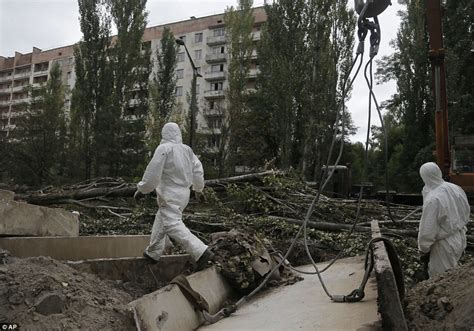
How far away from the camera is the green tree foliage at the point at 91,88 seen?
24.6m

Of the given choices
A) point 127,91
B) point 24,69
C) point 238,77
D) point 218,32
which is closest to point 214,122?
point 238,77

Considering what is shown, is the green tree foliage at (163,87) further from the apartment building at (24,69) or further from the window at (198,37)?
the apartment building at (24,69)

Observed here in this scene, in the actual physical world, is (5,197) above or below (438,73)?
below

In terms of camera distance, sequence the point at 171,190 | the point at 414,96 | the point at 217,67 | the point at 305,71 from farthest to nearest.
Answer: the point at 217,67 → the point at 305,71 → the point at 414,96 → the point at 171,190

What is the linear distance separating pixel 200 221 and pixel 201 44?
149 feet

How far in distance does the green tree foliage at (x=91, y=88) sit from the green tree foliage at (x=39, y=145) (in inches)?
59.6

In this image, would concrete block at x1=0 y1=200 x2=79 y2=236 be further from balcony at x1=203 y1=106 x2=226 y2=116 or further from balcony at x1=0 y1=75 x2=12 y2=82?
balcony at x1=0 y1=75 x2=12 y2=82

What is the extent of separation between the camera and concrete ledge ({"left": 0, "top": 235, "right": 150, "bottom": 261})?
4.54 metres

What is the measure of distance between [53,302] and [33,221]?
245cm

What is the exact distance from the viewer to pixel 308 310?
3738 millimetres

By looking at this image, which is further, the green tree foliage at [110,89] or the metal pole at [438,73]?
the green tree foliage at [110,89]

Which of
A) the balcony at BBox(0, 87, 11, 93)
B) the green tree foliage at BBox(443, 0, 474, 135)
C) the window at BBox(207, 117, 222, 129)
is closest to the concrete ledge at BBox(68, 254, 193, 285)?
the green tree foliage at BBox(443, 0, 474, 135)

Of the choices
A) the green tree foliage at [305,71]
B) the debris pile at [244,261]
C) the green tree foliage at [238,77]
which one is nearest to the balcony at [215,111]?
the green tree foliage at [238,77]

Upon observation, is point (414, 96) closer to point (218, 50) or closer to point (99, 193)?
point (99, 193)
